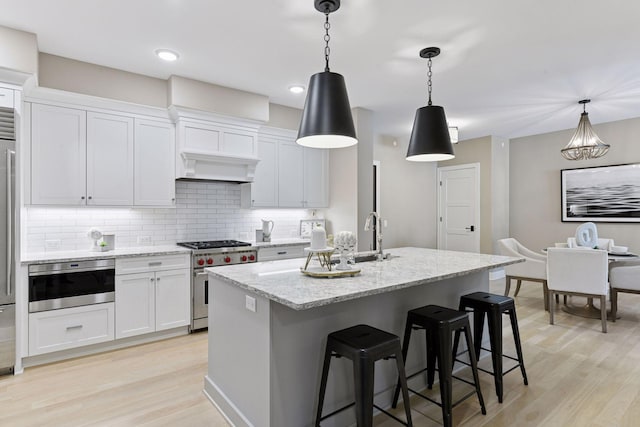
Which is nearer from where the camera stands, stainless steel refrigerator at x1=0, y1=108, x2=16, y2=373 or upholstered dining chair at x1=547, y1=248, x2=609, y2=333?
stainless steel refrigerator at x1=0, y1=108, x2=16, y2=373

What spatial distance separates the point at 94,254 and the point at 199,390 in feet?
5.48

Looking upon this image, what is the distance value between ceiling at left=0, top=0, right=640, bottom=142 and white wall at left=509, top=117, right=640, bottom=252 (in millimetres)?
1311

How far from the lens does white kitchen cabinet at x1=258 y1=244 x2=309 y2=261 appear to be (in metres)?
4.20

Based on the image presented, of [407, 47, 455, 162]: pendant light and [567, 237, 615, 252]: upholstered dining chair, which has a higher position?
[407, 47, 455, 162]: pendant light

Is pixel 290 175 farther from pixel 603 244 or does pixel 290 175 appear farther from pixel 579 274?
pixel 603 244

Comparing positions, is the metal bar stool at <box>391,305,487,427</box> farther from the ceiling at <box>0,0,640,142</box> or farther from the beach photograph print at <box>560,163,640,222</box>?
the beach photograph print at <box>560,163,640,222</box>

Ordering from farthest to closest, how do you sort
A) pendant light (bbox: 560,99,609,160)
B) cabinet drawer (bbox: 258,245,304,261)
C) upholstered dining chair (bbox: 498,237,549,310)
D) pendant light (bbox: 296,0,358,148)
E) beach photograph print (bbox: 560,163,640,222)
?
beach photograph print (bbox: 560,163,640,222)
upholstered dining chair (bbox: 498,237,549,310)
pendant light (bbox: 560,99,609,160)
cabinet drawer (bbox: 258,245,304,261)
pendant light (bbox: 296,0,358,148)

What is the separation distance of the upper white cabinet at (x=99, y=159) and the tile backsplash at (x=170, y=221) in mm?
280

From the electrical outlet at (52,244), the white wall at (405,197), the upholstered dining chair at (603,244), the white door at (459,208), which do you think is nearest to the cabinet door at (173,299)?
the electrical outlet at (52,244)

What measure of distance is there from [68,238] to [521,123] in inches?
246

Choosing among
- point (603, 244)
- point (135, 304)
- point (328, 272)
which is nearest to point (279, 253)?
point (135, 304)

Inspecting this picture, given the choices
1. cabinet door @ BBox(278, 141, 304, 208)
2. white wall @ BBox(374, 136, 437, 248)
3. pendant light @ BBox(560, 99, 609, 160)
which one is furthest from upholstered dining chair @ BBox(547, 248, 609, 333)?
cabinet door @ BBox(278, 141, 304, 208)

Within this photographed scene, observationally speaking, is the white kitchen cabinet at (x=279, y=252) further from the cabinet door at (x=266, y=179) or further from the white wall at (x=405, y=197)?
the white wall at (x=405, y=197)

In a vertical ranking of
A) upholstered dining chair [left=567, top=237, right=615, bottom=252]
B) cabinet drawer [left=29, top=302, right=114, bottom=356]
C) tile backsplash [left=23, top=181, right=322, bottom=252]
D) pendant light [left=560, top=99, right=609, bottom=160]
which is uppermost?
pendant light [left=560, top=99, right=609, bottom=160]
